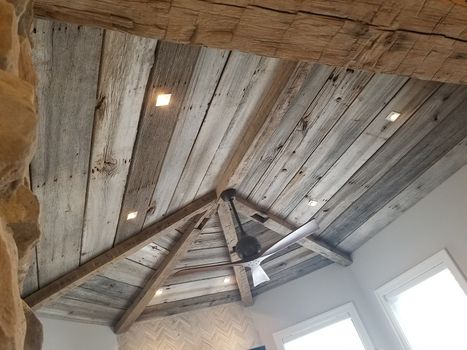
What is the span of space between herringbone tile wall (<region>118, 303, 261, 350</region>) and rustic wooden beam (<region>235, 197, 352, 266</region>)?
1314 mm

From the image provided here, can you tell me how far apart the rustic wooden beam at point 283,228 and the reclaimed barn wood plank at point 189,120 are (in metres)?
0.74

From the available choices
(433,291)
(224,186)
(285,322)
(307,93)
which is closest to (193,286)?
(285,322)

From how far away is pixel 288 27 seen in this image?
1.18 metres

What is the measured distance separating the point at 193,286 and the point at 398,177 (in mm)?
2365

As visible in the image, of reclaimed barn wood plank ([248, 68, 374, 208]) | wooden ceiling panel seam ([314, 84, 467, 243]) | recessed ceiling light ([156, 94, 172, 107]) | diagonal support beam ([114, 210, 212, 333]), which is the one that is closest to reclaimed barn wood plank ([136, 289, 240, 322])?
diagonal support beam ([114, 210, 212, 333])

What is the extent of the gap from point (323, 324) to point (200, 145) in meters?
2.78

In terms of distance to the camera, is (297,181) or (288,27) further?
(297,181)

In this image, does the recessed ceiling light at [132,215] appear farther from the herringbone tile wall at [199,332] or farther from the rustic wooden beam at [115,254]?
the herringbone tile wall at [199,332]

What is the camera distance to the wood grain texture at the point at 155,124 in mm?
1608

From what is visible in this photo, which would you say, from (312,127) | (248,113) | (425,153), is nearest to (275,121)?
(248,113)

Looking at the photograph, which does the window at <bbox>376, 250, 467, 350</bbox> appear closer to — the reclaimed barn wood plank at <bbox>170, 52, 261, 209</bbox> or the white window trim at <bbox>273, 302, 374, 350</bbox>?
the white window trim at <bbox>273, 302, 374, 350</bbox>

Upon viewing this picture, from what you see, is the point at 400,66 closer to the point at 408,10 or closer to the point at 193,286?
the point at 408,10

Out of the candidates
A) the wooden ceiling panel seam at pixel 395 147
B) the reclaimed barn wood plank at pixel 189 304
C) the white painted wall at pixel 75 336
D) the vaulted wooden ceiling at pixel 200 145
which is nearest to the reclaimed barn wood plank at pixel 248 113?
the vaulted wooden ceiling at pixel 200 145

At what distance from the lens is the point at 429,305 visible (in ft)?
11.0
